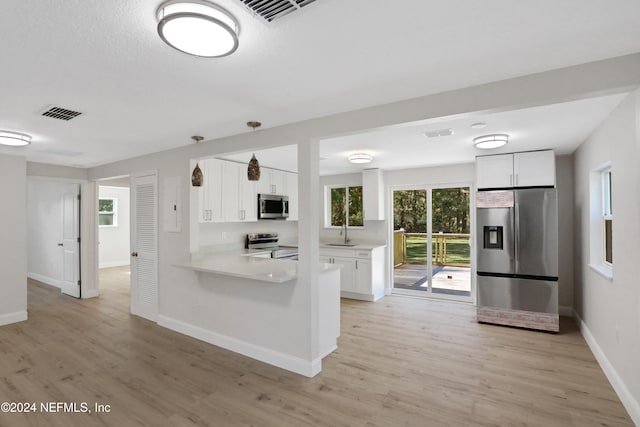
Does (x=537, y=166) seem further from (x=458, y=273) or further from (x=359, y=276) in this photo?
(x=359, y=276)

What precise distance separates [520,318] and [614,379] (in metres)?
1.54

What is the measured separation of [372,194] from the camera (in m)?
6.01

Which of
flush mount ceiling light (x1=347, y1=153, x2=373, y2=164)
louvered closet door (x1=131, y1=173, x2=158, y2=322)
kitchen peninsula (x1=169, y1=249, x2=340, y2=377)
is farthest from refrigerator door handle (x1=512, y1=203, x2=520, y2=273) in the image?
louvered closet door (x1=131, y1=173, x2=158, y2=322)

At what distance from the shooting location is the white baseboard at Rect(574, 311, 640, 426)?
7.46 ft

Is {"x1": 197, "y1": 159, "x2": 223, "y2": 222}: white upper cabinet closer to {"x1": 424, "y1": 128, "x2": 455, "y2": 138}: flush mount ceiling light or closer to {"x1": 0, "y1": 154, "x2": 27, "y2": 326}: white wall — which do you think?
{"x1": 0, "y1": 154, "x2": 27, "y2": 326}: white wall

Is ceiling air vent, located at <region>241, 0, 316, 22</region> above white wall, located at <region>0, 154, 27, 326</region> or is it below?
above

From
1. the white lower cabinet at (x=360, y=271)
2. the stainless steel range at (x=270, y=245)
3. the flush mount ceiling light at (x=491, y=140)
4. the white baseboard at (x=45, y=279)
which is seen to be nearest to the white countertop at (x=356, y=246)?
the white lower cabinet at (x=360, y=271)

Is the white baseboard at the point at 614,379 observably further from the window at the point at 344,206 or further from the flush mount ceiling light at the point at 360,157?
the window at the point at 344,206

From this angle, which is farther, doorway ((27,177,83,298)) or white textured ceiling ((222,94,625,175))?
doorway ((27,177,83,298))

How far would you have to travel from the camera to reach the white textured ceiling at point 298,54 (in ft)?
4.79

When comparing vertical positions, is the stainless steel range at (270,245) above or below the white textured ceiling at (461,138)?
below

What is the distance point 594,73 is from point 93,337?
5.36m

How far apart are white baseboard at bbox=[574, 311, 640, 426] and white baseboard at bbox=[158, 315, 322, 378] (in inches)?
92.4

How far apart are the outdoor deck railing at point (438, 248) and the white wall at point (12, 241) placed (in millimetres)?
5990
